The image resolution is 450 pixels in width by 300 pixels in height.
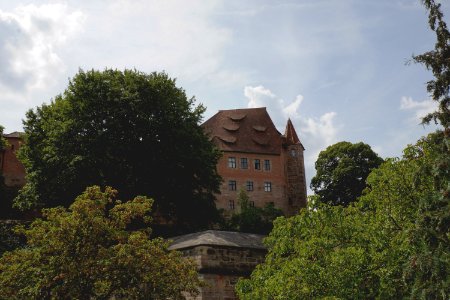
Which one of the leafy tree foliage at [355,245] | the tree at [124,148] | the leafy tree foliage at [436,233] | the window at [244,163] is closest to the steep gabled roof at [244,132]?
the window at [244,163]

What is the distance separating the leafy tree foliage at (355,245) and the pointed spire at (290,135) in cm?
4396

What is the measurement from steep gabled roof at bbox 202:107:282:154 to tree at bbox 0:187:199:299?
1605 inches

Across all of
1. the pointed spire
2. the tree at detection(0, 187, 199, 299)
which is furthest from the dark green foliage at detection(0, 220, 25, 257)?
the pointed spire

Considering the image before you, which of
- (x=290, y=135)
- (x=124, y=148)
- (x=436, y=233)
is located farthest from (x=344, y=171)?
(x=436, y=233)

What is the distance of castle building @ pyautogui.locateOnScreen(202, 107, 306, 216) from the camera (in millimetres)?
54156

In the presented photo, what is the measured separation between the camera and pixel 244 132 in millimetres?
56188

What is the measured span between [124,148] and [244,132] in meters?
28.1

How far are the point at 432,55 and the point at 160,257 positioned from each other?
324 inches

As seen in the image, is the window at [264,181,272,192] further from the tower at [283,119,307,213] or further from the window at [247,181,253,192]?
the tower at [283,119,307,213]

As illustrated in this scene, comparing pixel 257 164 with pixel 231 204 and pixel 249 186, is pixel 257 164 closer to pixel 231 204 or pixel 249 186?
pixel 249 186

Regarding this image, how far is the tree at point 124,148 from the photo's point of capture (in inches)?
1125

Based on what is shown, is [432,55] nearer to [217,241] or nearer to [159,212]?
[217,241]

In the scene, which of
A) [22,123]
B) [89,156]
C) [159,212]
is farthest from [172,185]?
[22,123]

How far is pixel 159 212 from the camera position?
31578 millimetres
